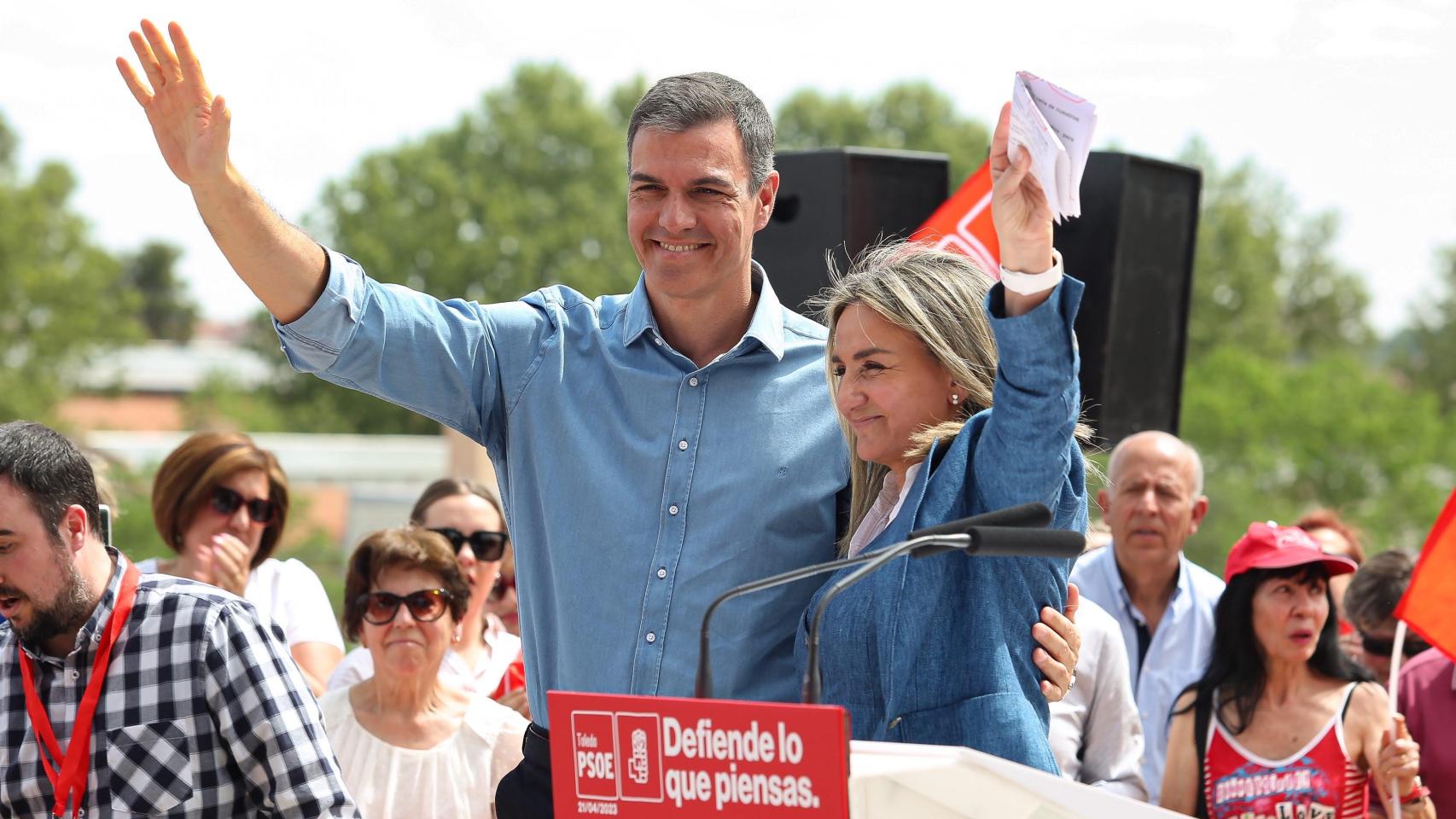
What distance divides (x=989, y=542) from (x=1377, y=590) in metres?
4.73

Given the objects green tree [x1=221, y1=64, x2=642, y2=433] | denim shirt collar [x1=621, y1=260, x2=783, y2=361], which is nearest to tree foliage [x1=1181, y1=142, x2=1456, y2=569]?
green tree [x1=221, y1=64, x2=642, y2=433]

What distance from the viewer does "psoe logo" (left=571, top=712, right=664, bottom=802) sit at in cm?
175

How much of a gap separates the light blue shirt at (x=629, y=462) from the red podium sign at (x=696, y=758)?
0.94 m

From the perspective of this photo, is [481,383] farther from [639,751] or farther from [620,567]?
[639,751]

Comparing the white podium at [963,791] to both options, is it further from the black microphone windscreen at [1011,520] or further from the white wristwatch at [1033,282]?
the white wristwatch at [1033,282]

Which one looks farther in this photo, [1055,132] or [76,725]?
[76,725]

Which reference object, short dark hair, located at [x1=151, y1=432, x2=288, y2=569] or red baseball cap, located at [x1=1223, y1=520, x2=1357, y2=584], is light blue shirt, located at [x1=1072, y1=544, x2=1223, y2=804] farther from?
short dark hair, located at [x1=151, y1=432, x2=288, y2=569]

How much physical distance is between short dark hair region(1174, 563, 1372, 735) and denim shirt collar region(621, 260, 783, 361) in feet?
8.49

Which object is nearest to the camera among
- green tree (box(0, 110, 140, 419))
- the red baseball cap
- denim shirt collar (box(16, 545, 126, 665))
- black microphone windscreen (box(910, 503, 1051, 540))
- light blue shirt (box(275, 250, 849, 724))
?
black microphone windscreen (box(910, 503, 1051, 540))

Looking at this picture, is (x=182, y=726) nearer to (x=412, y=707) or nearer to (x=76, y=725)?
(x=76, y=725)

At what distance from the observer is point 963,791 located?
1.69m

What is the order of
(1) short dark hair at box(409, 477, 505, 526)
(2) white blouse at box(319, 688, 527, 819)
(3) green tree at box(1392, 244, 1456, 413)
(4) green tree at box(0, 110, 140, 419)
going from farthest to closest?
(3) green tree at box(1392, 244, 1456, 413) → (4) green tree at box(0, 110, 140, 419) → (1) short dark hair at box(409, 477, 505, 526) → (2) white blouse at box(319, 688, 527, 819)

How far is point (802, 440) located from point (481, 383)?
61 cm

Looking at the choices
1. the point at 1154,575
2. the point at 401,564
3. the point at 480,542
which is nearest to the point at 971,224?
the point at 1154,575
